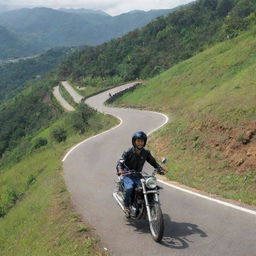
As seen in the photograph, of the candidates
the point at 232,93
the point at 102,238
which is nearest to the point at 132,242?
the point at 102,238

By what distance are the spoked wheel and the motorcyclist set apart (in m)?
0.81

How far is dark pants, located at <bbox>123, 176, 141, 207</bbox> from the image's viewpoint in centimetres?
836

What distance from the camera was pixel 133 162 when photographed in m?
8.80

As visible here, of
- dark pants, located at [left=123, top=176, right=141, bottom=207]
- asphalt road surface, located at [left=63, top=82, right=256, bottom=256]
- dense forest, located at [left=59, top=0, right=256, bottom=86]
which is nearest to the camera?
asphalt road surface, located at [left=63, top=82, right=256, bottom=256]

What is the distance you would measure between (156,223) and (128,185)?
3.72 feet

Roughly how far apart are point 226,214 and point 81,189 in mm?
6024

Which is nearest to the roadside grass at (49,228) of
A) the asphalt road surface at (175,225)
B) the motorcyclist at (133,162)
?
the asphalt road surface at (175,225)

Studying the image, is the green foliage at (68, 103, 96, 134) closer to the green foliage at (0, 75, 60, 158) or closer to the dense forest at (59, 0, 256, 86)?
the green foliage at (0, 75, 60, 158)

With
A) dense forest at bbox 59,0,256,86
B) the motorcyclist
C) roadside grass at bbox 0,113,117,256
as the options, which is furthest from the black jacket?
dense forest at bbox 59,0,256,86

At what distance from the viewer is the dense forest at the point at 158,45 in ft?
251

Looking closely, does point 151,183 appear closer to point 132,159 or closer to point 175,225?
point 132,159

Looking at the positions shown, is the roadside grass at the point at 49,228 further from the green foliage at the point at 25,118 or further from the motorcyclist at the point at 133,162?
the green foliage at the point at 25,118

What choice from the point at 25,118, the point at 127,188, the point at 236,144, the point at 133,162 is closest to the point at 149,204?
the point at 127,188

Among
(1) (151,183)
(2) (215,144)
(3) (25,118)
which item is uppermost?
Answer: (1) (151,183)
